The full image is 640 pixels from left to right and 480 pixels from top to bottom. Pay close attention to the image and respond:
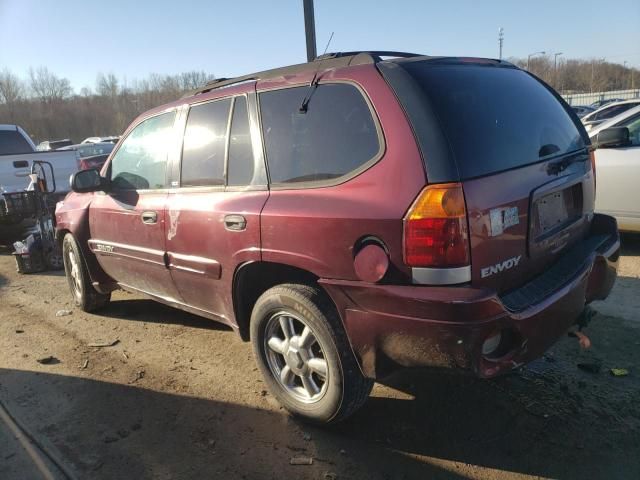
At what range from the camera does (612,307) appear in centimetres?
422

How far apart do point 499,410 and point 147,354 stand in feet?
8.78

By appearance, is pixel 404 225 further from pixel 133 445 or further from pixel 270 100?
pixel 133 445

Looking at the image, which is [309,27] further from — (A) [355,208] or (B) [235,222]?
(A) [355,208]

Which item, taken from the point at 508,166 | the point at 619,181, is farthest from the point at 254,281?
the point at 619,181

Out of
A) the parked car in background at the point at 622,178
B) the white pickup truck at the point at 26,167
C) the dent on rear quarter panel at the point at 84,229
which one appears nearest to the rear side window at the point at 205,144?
the dent on rear quarter panel at the point at 84,229

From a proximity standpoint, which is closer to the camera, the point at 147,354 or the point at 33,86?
the point at 147,354

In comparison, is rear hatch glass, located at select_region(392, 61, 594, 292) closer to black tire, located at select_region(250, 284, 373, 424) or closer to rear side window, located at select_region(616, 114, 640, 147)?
black tire, located at select_region(250, 284, 373, 424)

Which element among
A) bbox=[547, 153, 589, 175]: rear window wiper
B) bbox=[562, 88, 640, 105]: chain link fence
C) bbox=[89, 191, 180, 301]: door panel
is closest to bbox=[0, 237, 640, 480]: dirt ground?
bbox=[89, 191, 180, 301]: door panel

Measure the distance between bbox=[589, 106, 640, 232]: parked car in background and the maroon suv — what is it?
2.74 meters

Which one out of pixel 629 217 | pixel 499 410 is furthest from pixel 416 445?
pixel 629 217

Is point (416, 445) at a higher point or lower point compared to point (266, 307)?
lower

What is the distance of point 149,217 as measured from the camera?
147 inches

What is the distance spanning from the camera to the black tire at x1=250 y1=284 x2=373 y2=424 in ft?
8.40

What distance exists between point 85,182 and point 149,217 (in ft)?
3.08
